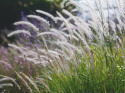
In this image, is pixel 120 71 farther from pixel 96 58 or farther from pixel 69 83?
pixel 69 83

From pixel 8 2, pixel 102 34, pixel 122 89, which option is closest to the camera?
pixel 122 89

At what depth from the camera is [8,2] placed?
13.6 m

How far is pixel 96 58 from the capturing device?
3.29m

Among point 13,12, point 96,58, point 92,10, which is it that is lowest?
point 13,12

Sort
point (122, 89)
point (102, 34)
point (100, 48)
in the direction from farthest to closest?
1. point (100, 48)
2. point (102, 34)
3. point (122, 89)

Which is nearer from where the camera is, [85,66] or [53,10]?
[85,66]

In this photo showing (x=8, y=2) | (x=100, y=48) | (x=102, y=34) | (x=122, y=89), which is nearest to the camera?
(x=122, y=89)

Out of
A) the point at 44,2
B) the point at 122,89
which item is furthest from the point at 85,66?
the point at 44,2

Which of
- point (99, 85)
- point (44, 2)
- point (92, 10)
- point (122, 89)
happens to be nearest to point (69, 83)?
point (99, 85)

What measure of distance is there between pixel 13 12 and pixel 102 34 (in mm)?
11350

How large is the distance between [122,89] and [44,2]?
37.2 feet

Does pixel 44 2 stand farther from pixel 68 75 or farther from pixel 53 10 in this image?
pixel 68 75

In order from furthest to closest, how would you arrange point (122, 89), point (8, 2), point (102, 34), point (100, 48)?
1. point (8, 2)
2. point (100, 48)
3. point (102, 34)
4. point (122, 89)

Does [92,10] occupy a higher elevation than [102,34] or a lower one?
higher
